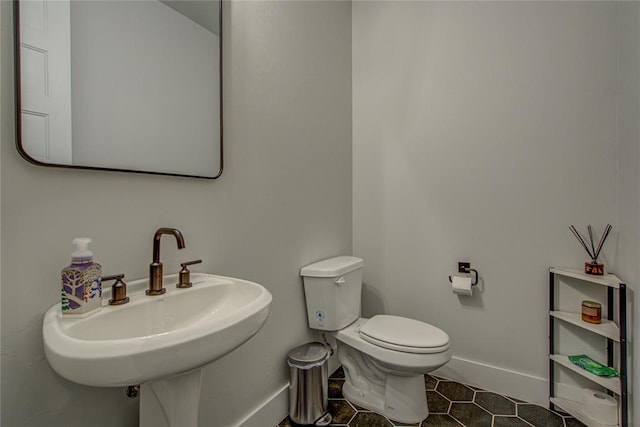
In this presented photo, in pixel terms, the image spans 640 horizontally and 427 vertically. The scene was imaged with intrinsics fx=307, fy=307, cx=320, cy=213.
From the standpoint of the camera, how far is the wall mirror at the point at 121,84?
2.49 ft

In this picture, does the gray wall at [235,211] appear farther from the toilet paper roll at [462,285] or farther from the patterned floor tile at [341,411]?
the toilet paper roll at [462,285]

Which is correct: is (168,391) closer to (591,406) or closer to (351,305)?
(351,305)

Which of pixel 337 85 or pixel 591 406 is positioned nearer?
pixel 591 406

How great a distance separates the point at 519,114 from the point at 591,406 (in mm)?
1463

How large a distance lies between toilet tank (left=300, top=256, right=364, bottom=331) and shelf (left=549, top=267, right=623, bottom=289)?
3.40 feet

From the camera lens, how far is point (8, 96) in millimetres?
715

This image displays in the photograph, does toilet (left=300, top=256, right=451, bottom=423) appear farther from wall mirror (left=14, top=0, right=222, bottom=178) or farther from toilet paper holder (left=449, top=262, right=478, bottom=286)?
wall mirror (left=14, top=0, right=222, bottom=178)

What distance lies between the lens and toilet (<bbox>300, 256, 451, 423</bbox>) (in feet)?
4.64

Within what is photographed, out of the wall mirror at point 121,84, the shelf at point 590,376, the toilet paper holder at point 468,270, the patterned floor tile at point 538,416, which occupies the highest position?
the wall mirror at point 121,84

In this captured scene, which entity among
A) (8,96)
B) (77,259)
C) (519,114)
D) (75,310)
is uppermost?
(519,114)

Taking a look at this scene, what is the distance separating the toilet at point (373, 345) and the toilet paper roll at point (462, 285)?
0.31 metres

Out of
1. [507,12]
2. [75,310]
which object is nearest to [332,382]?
[75,310]

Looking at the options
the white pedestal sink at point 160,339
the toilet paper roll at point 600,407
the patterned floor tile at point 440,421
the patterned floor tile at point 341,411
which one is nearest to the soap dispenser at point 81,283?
the white pedestal sink at point 160,339

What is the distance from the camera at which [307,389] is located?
1.45 m
